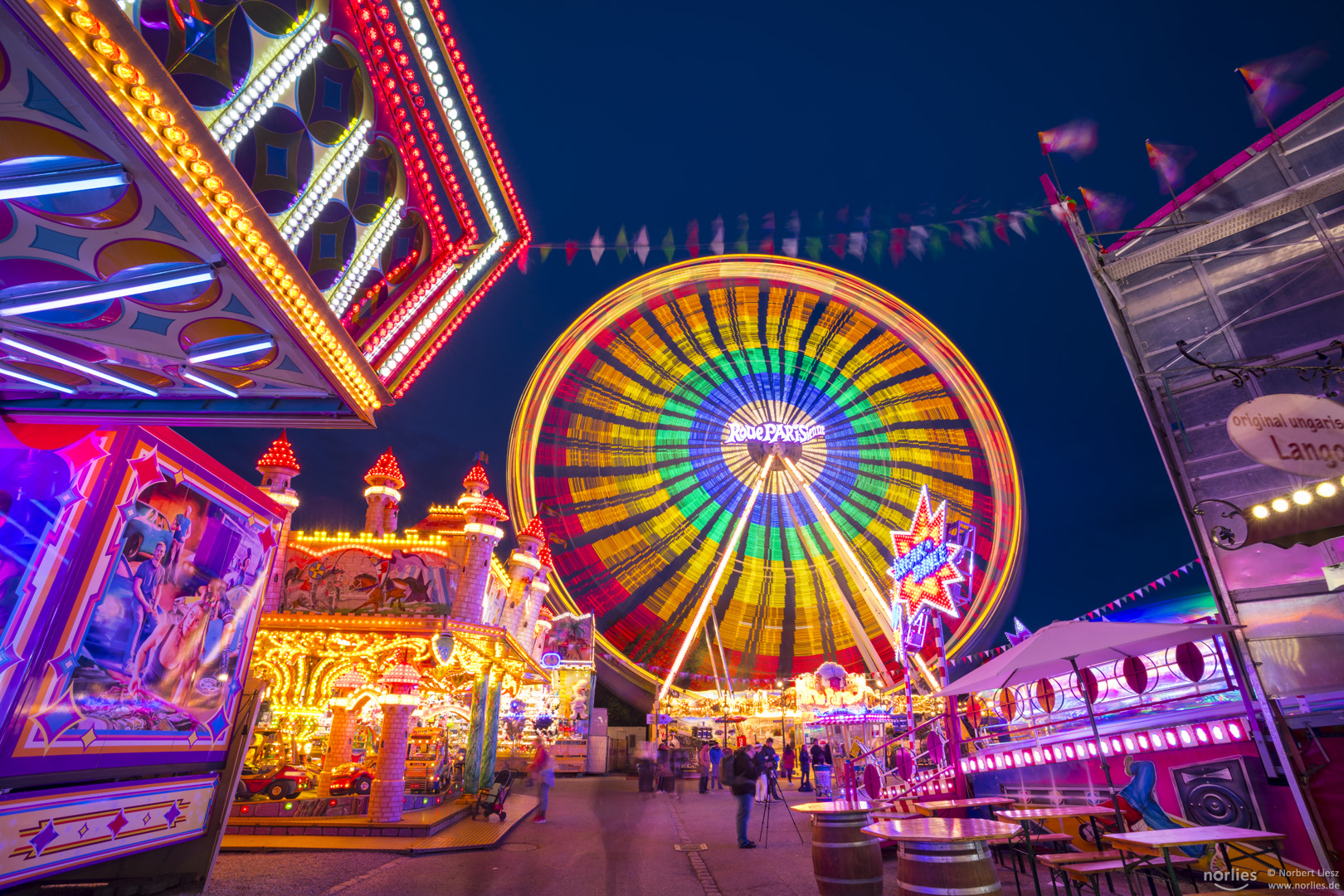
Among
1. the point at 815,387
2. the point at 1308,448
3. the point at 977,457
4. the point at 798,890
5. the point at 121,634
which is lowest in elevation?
the point at 798,890

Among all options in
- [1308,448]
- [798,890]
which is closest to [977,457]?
[1308,448]

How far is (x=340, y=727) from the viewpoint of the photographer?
14203 millimetres

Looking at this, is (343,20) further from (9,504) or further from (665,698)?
(665,698)

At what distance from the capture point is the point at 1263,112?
798cm

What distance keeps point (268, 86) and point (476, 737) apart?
1516cm

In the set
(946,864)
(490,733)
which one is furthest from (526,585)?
(946,864)

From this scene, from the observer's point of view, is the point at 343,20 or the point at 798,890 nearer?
the point at 343,20

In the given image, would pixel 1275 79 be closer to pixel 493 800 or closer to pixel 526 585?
pixel 526 585

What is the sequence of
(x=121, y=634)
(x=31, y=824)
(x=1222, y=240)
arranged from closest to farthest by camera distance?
(x=31, y=824)
(x=121, y=634)
(x=1222, y=240)

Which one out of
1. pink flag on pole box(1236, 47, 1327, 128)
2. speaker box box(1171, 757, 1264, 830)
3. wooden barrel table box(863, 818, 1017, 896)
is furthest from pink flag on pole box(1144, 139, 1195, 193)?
wooden barrel table box(863, 818, 1017, 896)

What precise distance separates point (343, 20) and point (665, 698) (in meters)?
25.6

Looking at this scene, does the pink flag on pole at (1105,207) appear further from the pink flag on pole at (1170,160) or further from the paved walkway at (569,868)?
the paved walkway at (569,868)

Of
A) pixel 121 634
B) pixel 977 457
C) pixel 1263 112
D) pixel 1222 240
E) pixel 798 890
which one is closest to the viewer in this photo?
pixel 121 634

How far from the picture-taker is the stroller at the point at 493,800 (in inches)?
450
